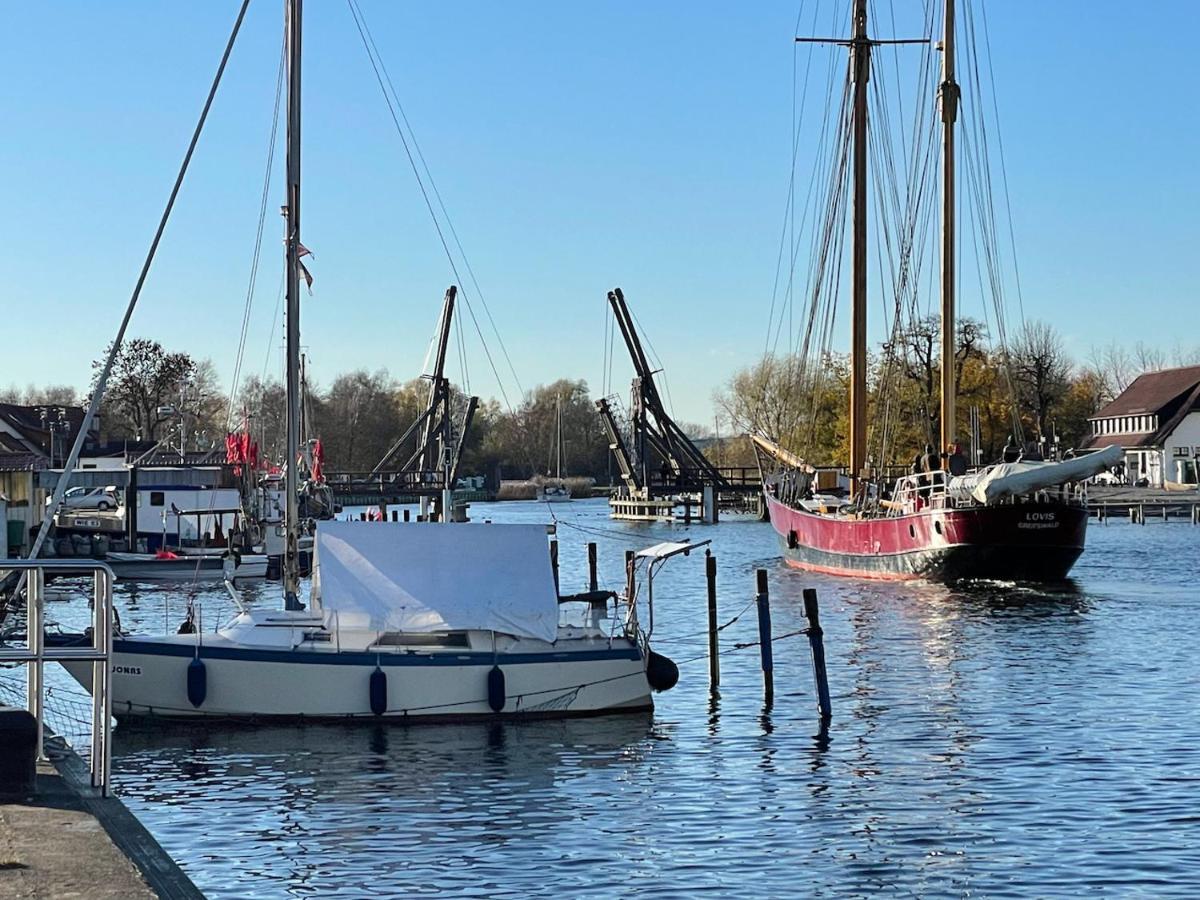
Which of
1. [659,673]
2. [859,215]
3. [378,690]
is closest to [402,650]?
[378,690]

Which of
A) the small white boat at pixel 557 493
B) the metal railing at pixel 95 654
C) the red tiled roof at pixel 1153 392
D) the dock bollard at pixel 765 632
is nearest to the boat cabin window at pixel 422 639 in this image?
the dock bollard at pixel 765 632

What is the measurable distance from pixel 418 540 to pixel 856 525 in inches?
1296

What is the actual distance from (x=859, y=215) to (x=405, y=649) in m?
45.4

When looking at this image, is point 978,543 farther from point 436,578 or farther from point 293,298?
point 436,578

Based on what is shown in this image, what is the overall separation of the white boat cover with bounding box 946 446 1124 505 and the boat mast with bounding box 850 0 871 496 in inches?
699

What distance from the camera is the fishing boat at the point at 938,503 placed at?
47.9 metres

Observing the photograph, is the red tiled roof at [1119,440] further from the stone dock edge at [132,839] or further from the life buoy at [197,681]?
the stone dock edge at [132,839]

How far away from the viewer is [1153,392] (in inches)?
5851

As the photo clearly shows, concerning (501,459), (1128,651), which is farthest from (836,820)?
(501,459)

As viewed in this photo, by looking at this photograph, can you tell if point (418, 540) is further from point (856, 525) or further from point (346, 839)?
point (856, 525)

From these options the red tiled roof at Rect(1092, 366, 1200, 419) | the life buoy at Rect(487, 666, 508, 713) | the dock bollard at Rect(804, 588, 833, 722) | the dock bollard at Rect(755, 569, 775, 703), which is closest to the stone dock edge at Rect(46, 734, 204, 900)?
the life buoy at Rect(487, 666, 508, 713)

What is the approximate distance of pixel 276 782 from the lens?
834 inches

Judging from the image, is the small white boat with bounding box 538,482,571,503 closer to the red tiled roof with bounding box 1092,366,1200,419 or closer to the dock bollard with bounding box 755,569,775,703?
the red tiled roof with bounding box 1092,366,1200,419

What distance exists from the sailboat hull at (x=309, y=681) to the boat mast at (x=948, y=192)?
3841cm
